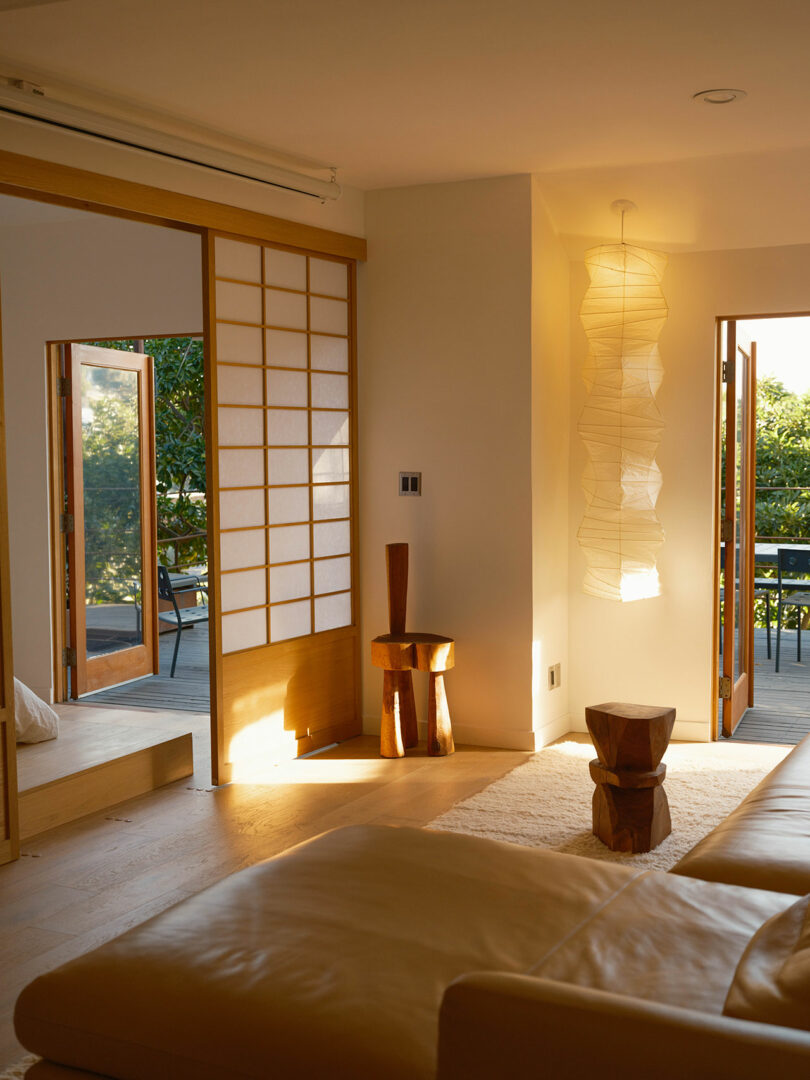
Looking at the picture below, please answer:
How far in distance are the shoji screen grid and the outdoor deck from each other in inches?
80.2

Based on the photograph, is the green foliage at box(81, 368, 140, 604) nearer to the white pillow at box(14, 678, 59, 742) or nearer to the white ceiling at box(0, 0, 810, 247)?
the white pillow at box(14, 678, 59, 742)

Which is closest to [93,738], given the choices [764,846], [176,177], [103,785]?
[103,785]

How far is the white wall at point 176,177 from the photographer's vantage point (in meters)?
3.47

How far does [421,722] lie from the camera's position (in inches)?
200

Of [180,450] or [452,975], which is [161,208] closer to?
[452,975]

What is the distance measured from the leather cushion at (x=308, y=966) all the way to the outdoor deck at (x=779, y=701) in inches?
124

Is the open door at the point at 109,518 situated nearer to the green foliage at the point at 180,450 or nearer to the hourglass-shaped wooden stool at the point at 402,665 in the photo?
the hourglass-shaped wooden stool at the point at 402,665

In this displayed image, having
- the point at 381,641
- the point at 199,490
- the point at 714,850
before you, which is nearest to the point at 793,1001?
the point at 714,850

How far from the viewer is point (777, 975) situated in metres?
1.49

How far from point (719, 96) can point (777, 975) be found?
9.65 ft

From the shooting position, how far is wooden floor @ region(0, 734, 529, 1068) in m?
2.95

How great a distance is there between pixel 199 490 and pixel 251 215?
15.9 ft

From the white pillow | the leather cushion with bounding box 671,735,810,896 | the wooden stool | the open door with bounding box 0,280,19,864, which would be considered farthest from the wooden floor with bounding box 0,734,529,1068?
the leather cushion with bounding box 671,735,810,896

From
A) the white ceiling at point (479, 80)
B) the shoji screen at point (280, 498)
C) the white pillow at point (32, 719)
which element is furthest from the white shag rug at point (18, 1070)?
the white ceiling at point (479, 80)
